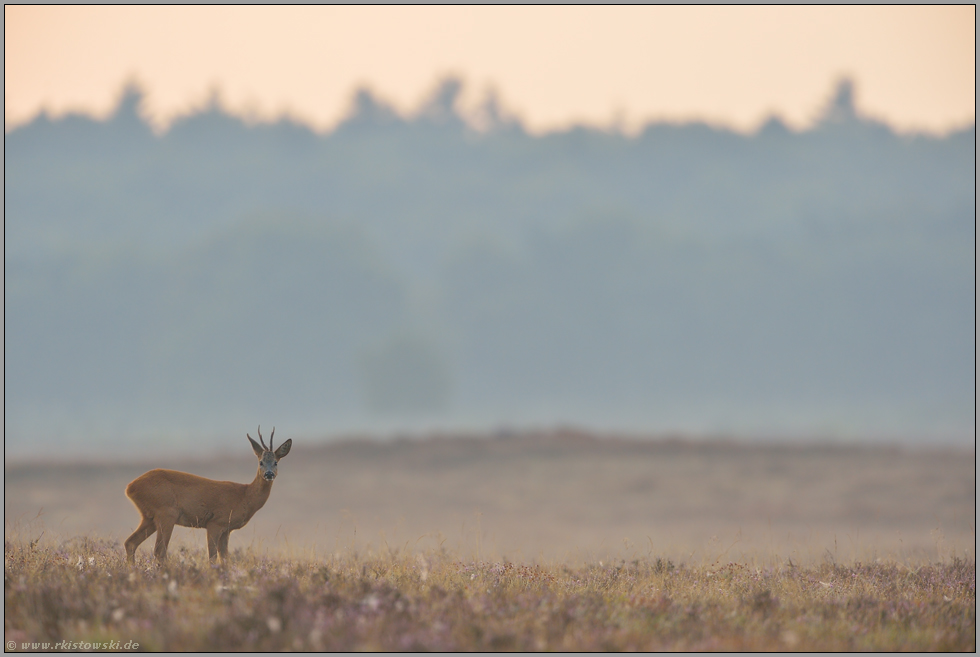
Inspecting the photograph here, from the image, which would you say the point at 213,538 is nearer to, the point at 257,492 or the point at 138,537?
the point at 257,492

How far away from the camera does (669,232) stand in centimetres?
6731

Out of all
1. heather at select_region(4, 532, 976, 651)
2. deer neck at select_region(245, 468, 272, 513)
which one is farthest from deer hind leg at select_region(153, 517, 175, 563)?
deer neck at select_region(245, 468, 272, 513)

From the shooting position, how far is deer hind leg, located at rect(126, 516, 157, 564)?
10.0 m

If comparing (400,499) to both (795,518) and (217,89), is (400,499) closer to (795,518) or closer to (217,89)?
(795,518)

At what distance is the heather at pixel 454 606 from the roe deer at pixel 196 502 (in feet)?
1.02

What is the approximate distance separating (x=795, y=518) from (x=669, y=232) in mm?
38990

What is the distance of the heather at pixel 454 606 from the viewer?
7305 mm

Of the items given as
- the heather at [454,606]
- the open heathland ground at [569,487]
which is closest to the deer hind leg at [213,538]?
the heather at [454,606]

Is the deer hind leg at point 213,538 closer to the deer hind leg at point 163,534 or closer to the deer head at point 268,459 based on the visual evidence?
the deer hind leg at point 163,534

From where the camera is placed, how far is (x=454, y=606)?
834cm

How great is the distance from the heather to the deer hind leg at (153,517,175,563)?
0.16 metres

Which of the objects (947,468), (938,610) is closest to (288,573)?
(938,610)

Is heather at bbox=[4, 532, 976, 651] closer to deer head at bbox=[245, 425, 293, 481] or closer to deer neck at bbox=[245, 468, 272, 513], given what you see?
deer neck at bbox=[245, 468, 272, 513]

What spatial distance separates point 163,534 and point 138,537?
0.43m
